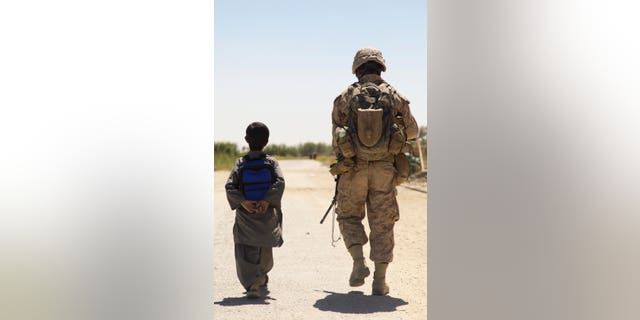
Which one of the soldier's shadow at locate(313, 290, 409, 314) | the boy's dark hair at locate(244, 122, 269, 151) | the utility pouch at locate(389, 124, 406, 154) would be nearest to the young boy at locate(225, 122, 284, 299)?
the boy's dark hair at locate(244, 122, 269, 151)

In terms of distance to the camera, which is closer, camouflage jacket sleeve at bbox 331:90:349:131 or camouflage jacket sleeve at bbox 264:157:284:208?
camouflage jacket sleeve at bbox 264:157:284:208

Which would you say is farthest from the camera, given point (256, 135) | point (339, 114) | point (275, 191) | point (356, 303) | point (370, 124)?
point (339, 114)

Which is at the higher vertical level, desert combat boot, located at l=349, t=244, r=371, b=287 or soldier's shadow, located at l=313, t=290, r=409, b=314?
desert combat boot, located at l=349, t=244, r=371, b=287

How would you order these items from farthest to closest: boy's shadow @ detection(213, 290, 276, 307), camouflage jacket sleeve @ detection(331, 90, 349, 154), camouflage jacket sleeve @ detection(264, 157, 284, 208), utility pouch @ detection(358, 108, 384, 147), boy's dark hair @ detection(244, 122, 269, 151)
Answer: camouflage jacket sleeve @ detection(331, 90, 349, 154)
utility pouch @ detection(358, 108, 384, 147)
boy's dark hair @ detection(244, 122, 269, 151)
camouflage jacket sleeve @ detection(264, 157, 284, 208)
boy's shadow @ detection(213, 290, 276, 307)

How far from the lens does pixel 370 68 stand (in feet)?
21.5

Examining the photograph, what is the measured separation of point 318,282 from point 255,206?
117 centimetres

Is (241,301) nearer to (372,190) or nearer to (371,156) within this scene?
(372,190)

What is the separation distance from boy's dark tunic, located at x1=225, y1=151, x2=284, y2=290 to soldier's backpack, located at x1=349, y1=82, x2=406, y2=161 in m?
0.79

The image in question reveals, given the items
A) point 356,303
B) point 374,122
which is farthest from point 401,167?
point 356,303

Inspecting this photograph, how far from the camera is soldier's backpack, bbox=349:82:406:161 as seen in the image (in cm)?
627

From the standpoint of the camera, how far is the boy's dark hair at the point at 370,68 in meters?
6.54

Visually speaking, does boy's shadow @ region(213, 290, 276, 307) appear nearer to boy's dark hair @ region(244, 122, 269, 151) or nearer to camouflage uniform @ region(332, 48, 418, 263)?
camouflage uniform @ region(332, 48, 418, 263)
